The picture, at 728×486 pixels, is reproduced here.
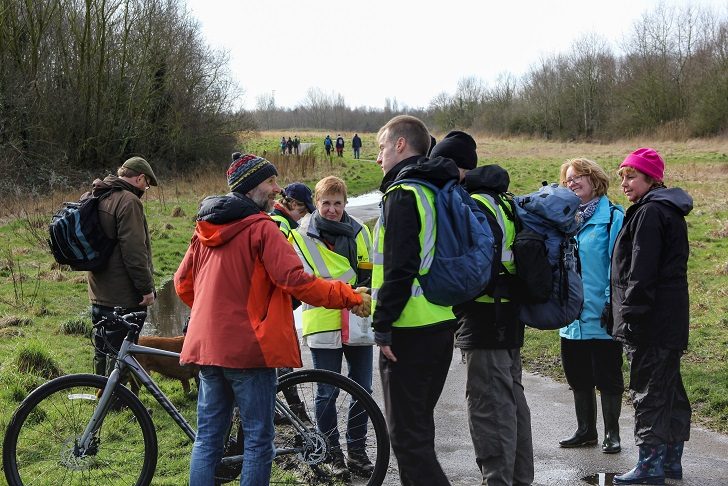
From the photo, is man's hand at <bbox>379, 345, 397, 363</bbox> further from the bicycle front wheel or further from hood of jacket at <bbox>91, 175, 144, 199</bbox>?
hood of jacket at <bbox>91, 175, 144, 199</bbox>

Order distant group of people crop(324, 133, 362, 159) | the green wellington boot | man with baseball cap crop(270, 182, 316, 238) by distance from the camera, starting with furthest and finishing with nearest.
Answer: distant group of people crop(324, 133, 362, 159)
man with baseball cap crop(270, 182, 316, 238)
the green wellington boot

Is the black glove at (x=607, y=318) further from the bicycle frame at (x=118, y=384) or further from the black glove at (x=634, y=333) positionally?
the bicycle frame at (x=118, y=384)

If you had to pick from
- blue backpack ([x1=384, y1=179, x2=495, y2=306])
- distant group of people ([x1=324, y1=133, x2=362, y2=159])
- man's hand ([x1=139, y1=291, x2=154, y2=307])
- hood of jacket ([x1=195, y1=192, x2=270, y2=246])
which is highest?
distant group of people ([x1=324, y1=133, x2=362, y2=159])

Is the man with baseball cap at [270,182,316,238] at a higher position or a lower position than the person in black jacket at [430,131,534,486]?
higher

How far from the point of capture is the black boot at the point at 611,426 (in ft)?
19.2

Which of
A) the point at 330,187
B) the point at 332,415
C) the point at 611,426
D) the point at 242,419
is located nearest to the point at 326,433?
the point at 332,415

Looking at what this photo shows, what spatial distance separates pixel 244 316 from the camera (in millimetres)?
4172

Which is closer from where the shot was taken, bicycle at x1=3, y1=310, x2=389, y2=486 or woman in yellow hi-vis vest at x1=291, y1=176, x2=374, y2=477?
bicycle at x1=3, y1=310, x2=389, y2=486

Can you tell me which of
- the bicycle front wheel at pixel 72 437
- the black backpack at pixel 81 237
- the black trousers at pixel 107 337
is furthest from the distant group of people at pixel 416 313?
the black trousers at pixel 107 337

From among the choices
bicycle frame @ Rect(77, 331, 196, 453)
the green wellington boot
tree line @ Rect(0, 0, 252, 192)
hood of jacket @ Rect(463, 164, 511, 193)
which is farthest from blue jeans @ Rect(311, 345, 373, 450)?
tree line @ Rect(0, 0, 252, 192)

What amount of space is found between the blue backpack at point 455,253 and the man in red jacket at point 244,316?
0.58m

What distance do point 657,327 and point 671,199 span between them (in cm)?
86

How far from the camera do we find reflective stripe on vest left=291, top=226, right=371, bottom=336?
546cm

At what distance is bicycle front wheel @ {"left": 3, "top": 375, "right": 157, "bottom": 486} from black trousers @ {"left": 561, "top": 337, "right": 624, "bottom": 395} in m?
3.18
